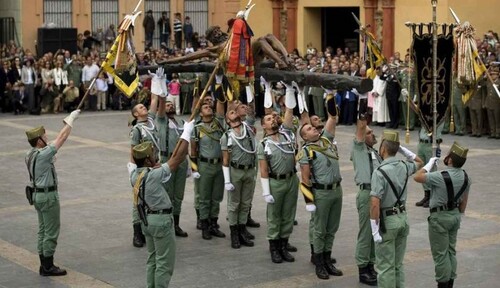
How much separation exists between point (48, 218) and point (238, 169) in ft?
8.52

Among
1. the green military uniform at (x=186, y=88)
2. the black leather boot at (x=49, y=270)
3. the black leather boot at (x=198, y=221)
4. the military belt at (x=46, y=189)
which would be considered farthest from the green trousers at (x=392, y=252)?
the green military uniform at (x=186, y=88)

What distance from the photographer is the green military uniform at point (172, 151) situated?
44.7 feet

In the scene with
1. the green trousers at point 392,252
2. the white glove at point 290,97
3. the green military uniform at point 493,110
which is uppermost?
the white glove at point 290,97

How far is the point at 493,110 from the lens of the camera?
23.0 metres

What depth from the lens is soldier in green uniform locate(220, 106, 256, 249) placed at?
1294 centimetres

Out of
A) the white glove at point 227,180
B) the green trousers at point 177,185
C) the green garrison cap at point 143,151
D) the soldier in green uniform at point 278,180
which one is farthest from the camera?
the green trousers at point 177,185

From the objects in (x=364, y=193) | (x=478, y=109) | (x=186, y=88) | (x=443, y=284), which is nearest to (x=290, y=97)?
(x=364, y=193)

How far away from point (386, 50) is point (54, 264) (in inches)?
792

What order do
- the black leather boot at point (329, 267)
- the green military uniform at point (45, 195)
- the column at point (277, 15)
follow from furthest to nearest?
1. the column at point (277, 15)
2. the green military uniform at point (45, 195)
3. the black leather boot at point (329, 267)

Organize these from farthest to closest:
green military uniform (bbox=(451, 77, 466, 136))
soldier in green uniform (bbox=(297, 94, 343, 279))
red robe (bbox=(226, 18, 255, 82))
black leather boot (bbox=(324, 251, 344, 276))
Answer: green military uniform (bbox=(451, 77, 466, 136))
red robe (bbox=(226, 18, 255, 82))
black leather boot (bbox=(324, 251, 344, 276))
soldier in green uniform (bbox=(297, 94, 343, 279))

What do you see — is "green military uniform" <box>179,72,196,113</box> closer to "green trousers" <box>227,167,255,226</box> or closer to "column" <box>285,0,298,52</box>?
"column" <box>285,0,298,52</box>

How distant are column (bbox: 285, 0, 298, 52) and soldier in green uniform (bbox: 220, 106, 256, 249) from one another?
20.7 m

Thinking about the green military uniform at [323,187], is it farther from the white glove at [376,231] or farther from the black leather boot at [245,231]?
the black leather boot at [245,231]

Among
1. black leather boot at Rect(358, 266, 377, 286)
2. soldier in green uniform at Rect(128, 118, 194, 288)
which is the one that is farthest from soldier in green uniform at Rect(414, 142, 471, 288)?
soldier in green uniform at Rect(128, 118, 194, 288)
